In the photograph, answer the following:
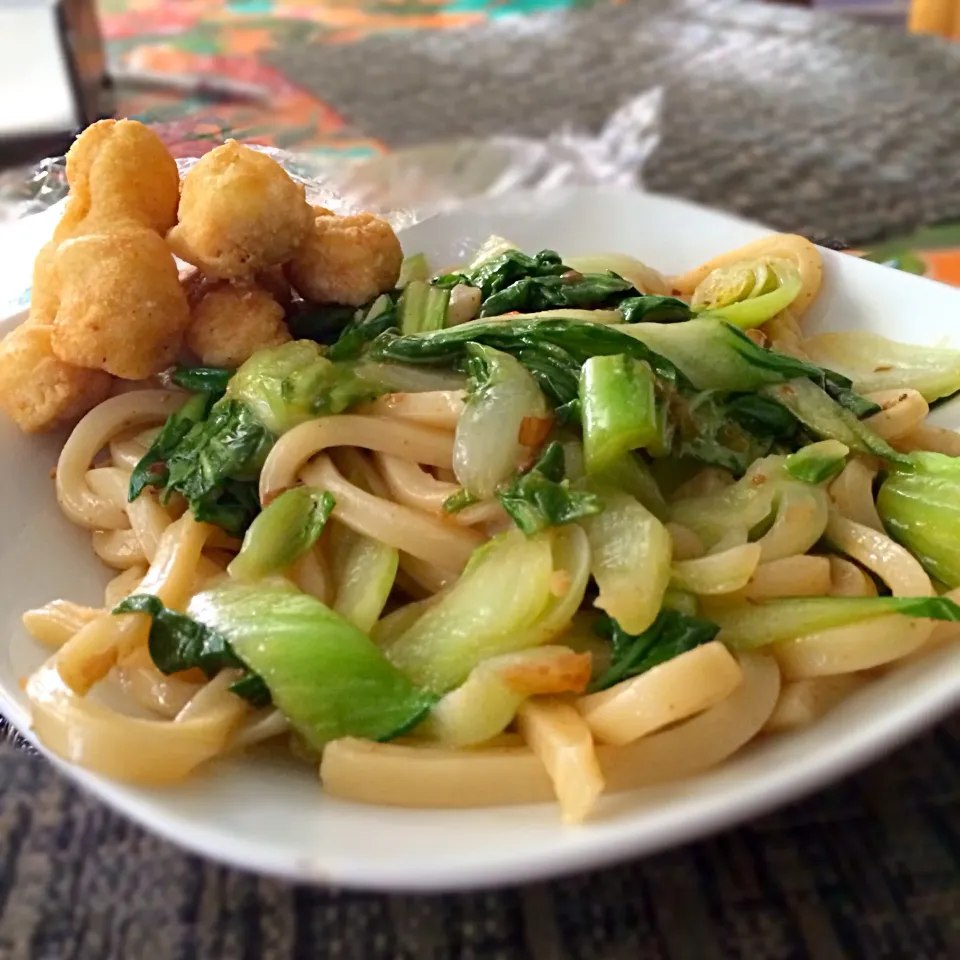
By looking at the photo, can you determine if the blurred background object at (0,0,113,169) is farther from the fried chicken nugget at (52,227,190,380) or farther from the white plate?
the white plate

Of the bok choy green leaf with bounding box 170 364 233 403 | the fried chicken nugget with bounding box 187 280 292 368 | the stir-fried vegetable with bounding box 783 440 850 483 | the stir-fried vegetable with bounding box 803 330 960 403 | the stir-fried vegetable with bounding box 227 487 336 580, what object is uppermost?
the fried chicken nugget with bounding box 187 280 292 368

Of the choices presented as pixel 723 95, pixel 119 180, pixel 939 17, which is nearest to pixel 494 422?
pixel 119 180

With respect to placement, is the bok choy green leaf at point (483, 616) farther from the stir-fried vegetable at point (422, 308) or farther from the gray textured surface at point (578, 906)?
the stir-fried vegetable at point (422, 308)

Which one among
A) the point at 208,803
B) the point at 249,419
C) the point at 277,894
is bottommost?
the point at 277,894

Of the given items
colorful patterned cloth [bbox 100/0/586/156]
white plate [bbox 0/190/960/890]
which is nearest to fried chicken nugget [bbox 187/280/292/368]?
white plate [bbox 0/190/960/890]

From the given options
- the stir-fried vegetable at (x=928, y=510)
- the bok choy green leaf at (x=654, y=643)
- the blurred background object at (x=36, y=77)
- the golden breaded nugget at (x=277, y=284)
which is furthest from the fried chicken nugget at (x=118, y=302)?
the blurred background object at (x=36, y=77)

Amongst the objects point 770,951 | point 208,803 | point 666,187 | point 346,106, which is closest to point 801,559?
point 770,951

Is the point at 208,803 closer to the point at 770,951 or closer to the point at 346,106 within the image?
the point at 770,951
